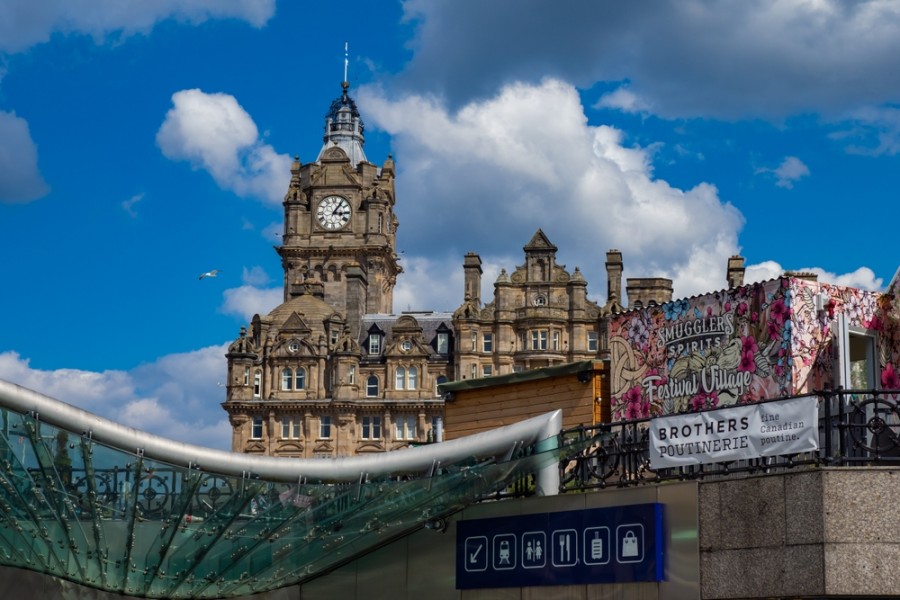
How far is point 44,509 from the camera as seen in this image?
86.2 feet

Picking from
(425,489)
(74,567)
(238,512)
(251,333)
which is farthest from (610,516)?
(251,333)

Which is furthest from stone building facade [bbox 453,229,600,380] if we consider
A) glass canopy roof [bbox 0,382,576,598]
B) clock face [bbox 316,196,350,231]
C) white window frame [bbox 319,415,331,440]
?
glass canopy roof [bbox 0,382,576,598]

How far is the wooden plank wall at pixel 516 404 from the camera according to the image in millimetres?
28609

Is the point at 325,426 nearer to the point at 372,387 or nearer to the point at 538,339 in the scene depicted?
the point at 372,387

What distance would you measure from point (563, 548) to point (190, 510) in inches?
260

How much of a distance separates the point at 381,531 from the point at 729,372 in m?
6.69

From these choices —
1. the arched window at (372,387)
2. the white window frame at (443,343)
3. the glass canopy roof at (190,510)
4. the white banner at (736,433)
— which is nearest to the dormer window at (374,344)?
the arched window at (372,387)

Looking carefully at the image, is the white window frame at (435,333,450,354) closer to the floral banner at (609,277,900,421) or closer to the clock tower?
the clock tower

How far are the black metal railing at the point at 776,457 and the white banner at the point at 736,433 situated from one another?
18cm

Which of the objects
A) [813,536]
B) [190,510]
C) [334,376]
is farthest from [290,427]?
[813,536]

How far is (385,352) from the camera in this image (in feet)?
352

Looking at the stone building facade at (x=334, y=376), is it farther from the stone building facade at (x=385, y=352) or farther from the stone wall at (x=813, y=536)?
the stone wall at (x=813, y=536)

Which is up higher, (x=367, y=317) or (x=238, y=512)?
(x=367, y=317)

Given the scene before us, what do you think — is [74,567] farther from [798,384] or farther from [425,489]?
[798,384]
